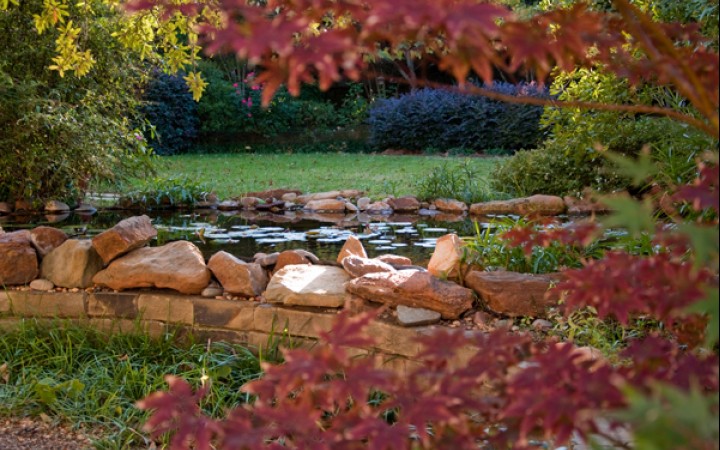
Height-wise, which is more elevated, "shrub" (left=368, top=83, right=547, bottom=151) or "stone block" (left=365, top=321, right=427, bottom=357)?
"stone block" (left=365, top=321, right=427, bottom=357)

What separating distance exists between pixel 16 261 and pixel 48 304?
292mm

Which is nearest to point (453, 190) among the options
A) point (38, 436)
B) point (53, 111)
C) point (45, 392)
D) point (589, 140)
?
point (589, 140)

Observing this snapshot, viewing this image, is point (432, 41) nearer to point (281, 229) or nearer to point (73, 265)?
point (73, 265)

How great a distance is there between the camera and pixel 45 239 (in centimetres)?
421

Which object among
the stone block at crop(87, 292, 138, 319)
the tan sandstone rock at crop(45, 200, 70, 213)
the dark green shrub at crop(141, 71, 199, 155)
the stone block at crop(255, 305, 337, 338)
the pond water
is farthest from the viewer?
the dark green shrub at crop(141, 71, 199, 155)

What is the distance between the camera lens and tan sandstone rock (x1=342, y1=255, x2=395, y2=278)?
11.9 ft

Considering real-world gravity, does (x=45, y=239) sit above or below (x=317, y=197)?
above

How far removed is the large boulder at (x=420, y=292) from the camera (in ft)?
10.9

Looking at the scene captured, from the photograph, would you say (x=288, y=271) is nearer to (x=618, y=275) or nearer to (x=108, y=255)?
(x=108, y=255)

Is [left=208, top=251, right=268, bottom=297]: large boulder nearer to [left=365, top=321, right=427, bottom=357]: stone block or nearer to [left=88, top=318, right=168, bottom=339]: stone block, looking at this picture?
[left=88, top=318, right=168, bottom=339]: stone block

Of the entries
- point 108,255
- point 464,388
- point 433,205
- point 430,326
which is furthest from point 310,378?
point 433,205

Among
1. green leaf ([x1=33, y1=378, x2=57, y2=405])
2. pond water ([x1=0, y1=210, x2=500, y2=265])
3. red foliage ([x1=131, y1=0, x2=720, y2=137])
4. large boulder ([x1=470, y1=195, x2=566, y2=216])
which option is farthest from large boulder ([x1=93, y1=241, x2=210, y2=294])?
large boulder ([x1=470, y1=195, x2=566, y2=216])

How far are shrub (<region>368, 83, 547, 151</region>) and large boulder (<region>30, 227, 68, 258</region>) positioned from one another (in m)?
12.8

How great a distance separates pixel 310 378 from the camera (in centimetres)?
146
